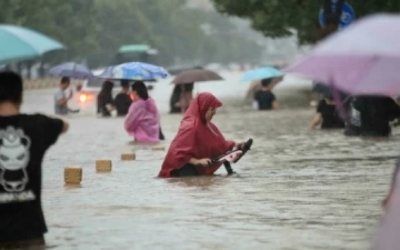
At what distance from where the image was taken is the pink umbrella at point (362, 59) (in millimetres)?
7918

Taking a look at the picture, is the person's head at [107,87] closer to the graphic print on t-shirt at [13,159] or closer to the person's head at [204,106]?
the person's head at [204,106]

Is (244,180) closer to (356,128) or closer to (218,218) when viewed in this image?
(218,218)

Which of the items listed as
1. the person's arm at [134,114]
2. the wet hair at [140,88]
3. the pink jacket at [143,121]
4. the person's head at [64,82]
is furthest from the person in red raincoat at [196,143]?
the person's head at [64,82]

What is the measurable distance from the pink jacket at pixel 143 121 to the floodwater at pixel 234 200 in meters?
0.60

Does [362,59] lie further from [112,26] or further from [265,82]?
[112,26]

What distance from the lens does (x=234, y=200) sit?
1424cm

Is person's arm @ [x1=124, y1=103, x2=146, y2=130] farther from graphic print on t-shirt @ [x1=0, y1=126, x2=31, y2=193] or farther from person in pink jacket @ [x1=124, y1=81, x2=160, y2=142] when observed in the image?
graphic print on t-shirt @ [x1=0, y1=126, x2=31, y2=193]

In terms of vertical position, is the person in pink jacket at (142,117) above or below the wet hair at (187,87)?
below

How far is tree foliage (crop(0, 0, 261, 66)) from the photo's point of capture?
93.8m

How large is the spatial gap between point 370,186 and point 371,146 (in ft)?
26.1

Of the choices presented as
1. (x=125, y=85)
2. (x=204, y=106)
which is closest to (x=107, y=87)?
(x=125, y=85)

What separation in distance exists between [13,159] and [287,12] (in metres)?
31.7

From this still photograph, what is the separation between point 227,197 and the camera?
47.8 ft

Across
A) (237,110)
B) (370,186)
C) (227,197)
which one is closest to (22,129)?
(227,197)
